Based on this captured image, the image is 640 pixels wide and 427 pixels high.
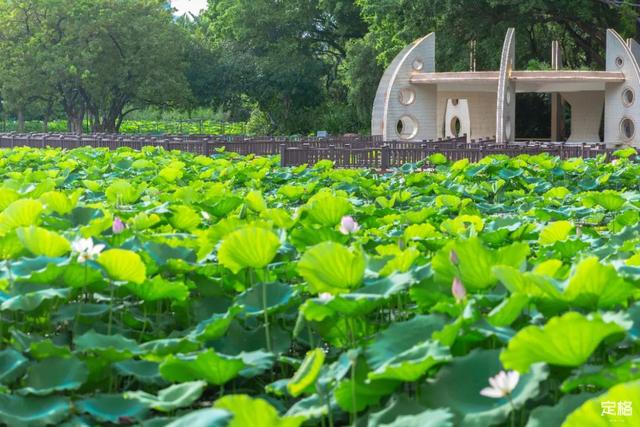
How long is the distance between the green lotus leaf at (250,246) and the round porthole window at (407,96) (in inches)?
1060

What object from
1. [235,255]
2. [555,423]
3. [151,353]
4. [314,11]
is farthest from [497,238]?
[314,11]

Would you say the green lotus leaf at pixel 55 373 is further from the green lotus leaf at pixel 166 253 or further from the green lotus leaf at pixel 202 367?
the green lotus leaf at pixel 166 253

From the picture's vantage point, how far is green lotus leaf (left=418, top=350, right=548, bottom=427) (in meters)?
2.10

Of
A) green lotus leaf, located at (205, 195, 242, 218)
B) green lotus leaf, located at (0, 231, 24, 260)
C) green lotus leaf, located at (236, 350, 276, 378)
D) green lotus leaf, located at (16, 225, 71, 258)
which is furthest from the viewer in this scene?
green lotus leaf, located at (205, 195, 242, 218)

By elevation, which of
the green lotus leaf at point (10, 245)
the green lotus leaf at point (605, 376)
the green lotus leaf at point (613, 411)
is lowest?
the green lotus leaf at point (605, 376)

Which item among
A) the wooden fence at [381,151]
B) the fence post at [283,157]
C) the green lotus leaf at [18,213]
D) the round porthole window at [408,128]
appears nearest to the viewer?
the green lotus leaf at [18,213]

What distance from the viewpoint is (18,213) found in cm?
409

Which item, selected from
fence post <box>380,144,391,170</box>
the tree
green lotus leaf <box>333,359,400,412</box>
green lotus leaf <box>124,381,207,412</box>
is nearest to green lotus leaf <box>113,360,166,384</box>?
green lotus leaf <box>124,381,207,412</box>

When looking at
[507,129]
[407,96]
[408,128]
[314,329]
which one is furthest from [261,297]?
[408,128]

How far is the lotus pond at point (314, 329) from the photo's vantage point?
210cm

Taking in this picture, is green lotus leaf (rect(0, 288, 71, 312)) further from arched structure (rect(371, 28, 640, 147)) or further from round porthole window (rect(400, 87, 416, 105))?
round porthole window (rect(400, 87, 416, 105))

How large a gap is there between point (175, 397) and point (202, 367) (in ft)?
0.50

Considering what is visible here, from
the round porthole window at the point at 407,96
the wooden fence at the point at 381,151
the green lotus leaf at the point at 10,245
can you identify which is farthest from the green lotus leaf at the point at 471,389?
the round porthole window at the point at 407,96

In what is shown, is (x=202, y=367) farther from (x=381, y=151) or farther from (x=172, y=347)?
(x=381, y=151)
